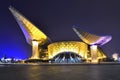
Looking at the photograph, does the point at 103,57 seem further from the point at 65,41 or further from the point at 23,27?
the point at 23,27

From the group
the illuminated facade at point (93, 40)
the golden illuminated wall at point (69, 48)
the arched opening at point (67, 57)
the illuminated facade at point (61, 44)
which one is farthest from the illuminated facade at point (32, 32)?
the illuminated facade at point (93, 40)

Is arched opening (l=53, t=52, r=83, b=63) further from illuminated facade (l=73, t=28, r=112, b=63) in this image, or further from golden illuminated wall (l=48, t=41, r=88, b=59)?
illuminated facade (l=73, t=28, r=112, b=63)

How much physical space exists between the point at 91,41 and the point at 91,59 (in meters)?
8.65

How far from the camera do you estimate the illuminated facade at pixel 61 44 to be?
10306 centimetres

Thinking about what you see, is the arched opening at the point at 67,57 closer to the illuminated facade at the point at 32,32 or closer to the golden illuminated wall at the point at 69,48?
the golden illuminated wall at the point at 69,48

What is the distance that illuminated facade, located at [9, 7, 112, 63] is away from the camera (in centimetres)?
10306

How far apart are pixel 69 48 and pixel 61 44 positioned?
3.80 m

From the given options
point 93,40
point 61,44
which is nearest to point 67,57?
point 61,44

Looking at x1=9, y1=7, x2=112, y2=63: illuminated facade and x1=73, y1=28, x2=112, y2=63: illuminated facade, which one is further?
→ x1=73, y1=28, x2=112, y2=63: illuminated facade

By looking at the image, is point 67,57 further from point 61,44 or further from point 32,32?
point 32,32

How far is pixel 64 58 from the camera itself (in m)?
116

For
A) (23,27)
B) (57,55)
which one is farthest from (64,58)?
(23,27)

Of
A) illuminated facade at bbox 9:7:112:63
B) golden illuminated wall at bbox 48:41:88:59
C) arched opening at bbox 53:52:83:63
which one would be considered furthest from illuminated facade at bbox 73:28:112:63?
arched opening at bbox 53:52:83:63

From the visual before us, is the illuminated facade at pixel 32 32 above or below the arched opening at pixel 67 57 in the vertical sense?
above
